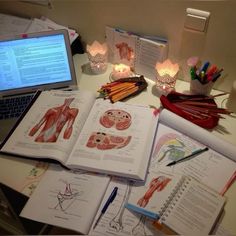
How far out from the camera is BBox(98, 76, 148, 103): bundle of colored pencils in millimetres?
981

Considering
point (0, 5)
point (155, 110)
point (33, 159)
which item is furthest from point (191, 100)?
point (0, 5)

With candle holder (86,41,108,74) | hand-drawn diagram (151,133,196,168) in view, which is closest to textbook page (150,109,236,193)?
hand-drawn diagram (151,133,196,168)

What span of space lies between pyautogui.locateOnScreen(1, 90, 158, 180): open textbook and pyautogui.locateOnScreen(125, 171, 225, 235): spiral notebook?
0.05m

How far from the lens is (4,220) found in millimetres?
1328

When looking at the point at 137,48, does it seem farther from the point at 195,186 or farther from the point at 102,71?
the point at 195,186

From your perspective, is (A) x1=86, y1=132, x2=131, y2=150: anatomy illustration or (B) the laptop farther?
(B) the laptop

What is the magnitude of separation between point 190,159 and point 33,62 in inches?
22.8

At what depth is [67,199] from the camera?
75cm

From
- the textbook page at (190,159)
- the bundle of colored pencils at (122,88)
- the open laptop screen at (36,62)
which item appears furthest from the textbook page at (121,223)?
the open laptop screen at (36,62)

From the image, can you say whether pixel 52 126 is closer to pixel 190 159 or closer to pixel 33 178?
pixel 33 178

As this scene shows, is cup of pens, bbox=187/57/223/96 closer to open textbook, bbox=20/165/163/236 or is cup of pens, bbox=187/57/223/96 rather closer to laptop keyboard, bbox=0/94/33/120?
open textbook, bbox=20/165/163/236

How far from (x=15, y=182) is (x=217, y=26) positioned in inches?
28.2

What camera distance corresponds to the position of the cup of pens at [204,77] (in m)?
0.91

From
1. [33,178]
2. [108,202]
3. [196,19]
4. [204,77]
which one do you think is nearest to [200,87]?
[204,77]
